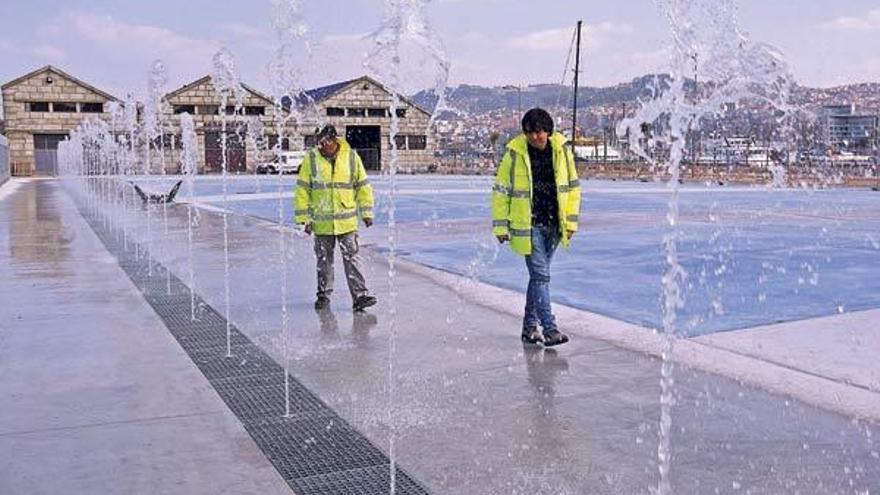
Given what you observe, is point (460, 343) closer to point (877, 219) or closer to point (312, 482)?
point (312, 482)

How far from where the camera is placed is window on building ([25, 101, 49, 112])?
5800 centimetres

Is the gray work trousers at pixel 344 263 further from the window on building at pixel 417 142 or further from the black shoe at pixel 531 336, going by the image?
the window on building at pixel 417 142

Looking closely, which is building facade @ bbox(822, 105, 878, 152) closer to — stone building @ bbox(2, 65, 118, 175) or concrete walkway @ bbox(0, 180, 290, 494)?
concrete walkway @ bbox(0, 180, 290, 494)

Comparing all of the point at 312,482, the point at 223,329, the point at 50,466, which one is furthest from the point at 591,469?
the point at 223,329

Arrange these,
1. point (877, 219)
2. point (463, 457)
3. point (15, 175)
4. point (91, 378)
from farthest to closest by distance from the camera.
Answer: point (15, 175), point (877, 219), point (91, 378), point (463, 457)

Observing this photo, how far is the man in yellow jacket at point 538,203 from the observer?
20.6 ft

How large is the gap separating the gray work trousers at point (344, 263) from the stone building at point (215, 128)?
2093 inches

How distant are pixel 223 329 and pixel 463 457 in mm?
3613

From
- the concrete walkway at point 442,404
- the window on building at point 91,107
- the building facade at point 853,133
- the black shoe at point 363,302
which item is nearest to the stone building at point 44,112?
the window on building at point 91,107

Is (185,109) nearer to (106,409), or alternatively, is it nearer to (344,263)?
(344,263)

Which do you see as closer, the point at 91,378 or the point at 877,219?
the point at 91,378

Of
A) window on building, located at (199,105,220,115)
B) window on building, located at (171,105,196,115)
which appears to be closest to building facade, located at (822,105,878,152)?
window on building, located at (199,105,220,115)

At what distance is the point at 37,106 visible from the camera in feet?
192

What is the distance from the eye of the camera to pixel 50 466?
13.1ft
